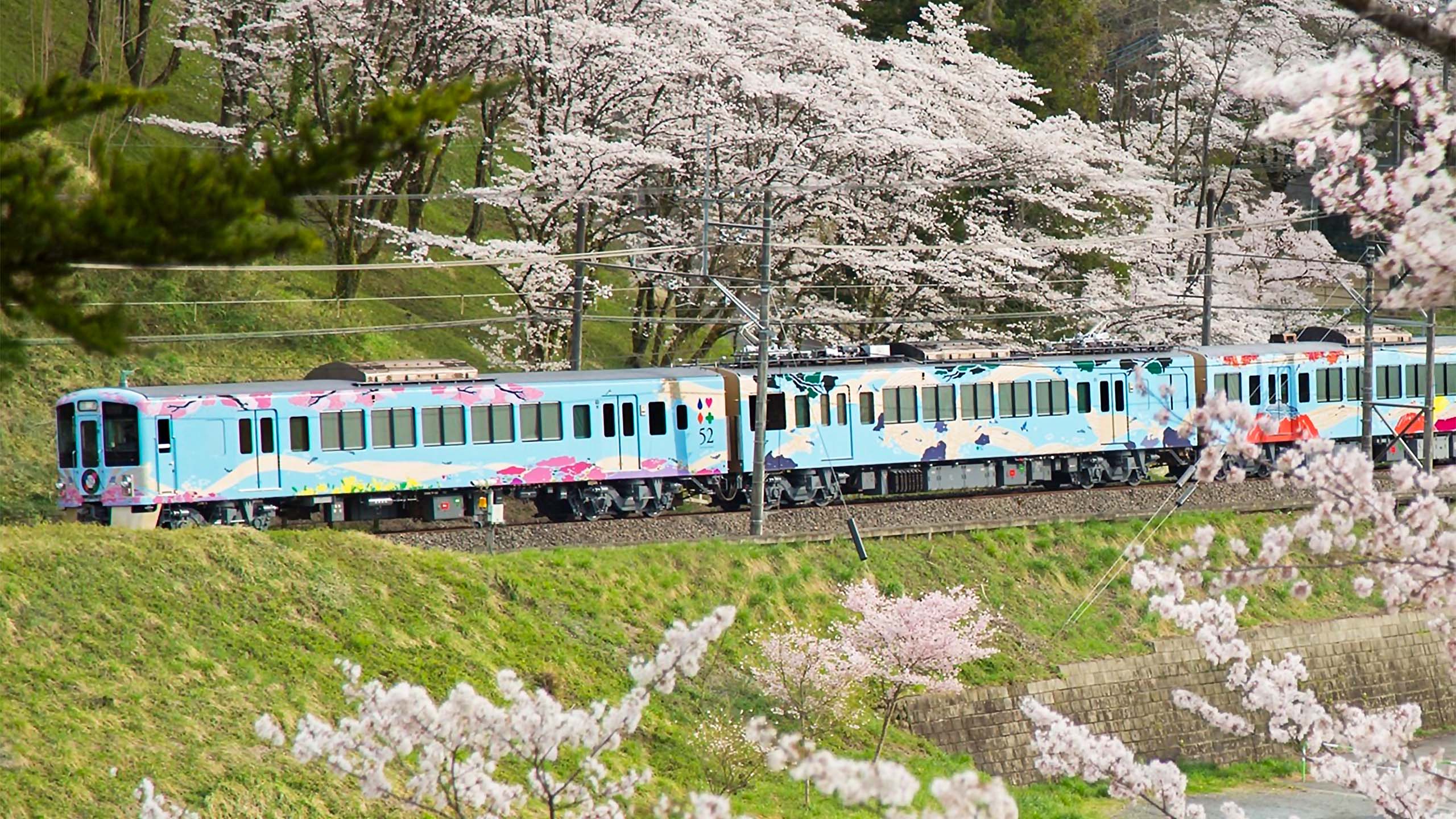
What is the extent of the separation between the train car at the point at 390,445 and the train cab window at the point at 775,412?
0.49m

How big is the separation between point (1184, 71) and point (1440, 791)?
112 feet

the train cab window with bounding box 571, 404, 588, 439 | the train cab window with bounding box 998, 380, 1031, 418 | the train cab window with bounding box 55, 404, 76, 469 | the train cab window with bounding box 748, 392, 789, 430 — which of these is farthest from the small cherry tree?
the train cab window with bounding box 55, 404, 76, 469

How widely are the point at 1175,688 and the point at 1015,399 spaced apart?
281 inches

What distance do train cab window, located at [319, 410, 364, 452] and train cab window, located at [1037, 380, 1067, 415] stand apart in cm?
1042

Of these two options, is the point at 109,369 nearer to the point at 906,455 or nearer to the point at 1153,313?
the point at 906,455

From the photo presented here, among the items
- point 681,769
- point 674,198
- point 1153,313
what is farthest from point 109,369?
point 1153,313

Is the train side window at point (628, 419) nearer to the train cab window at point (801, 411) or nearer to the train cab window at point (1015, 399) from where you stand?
the train cab window at point (801, 411)

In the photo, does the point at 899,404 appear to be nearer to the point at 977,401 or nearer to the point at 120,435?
the point at 977,401

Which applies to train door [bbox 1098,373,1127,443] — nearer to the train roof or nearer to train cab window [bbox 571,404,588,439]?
the train roof

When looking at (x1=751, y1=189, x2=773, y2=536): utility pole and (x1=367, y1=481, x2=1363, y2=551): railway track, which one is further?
(x1=367, y1=481, x2=1363, y2=551): railway track

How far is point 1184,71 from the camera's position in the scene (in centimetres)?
3991

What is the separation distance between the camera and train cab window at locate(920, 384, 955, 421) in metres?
24.9

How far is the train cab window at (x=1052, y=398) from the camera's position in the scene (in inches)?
1016

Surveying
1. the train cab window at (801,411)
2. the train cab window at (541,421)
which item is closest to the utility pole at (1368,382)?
the train cab window at (801,411)
